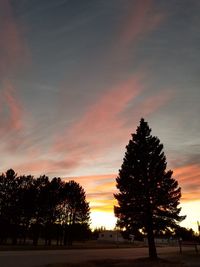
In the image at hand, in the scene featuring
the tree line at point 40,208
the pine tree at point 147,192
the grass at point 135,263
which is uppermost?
the tree line at point 40,208

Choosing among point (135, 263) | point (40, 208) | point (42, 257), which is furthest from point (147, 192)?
point (40, 208)

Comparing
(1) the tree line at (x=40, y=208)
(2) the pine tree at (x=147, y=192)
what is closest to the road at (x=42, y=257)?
(2) the pine tree at (x=147, y=192)

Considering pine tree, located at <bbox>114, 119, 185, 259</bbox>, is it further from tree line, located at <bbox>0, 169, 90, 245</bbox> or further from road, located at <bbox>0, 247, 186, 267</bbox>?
tree line, located at <bbox>0, 169, 90, 245</bbox>

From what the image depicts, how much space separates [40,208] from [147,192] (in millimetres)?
52407

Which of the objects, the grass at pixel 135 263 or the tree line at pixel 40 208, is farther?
the tree line at pixel 40 208

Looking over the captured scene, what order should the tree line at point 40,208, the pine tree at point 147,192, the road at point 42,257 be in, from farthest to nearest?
1. the tree line at point 40,208
2. the pine tree at point 147,192
3. the road at point 42,257

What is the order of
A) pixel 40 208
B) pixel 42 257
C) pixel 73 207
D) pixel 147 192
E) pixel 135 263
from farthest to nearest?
pixel 73 207
pixel 40 208
pixel 147 192
pixel 42 257
pixel 135 263

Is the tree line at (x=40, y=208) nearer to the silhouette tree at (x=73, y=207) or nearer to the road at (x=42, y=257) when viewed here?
the silhouette tree at (x=73, y=207)

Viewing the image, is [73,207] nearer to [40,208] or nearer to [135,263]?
[40,208]

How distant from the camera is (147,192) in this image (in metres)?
38.2

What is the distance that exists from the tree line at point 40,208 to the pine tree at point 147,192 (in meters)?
48.8

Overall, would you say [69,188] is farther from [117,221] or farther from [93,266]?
[93,266]

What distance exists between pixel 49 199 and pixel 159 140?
52.0 metres

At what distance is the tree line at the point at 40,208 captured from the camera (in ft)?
276
